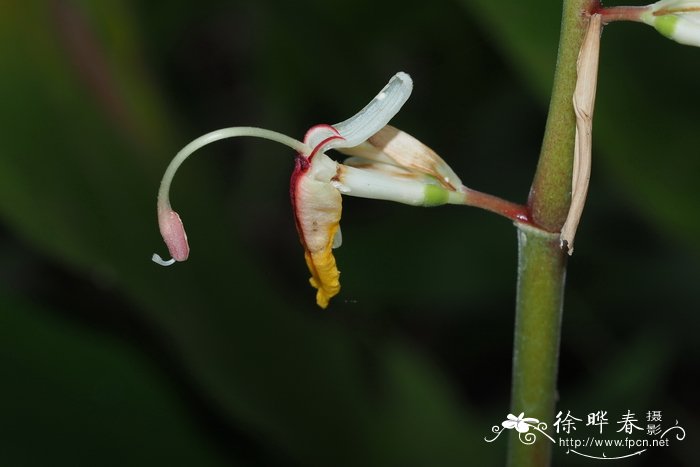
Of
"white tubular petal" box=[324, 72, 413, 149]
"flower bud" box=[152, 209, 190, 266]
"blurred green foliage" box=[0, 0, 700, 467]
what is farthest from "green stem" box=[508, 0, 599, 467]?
"blurred green foliage" box=[0, 0, 700, 467]

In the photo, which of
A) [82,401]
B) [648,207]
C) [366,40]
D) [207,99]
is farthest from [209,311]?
[207,99]

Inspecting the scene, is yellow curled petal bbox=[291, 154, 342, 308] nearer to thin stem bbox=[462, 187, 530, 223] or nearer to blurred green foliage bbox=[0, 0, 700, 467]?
thin stem bbox=[462, 187, 530, 223]

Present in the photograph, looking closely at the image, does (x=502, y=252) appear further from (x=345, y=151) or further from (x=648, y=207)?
(x=345, y=151)

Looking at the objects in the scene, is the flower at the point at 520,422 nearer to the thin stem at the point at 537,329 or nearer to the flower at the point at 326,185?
the thin stem at the point at 537,329

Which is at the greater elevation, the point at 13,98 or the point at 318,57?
the point at 318,57

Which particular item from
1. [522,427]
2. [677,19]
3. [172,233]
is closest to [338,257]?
[522,427]

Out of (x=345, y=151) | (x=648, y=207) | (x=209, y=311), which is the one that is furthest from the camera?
(x=209, y=311)

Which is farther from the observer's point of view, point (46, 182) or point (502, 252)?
point (502, 252)
